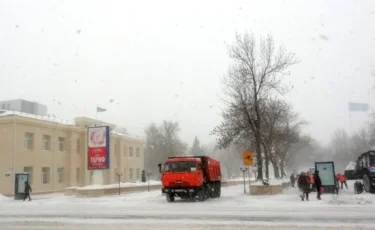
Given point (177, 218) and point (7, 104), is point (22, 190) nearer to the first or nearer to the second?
point (177, 218)

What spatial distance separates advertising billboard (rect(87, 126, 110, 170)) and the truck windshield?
14.3m

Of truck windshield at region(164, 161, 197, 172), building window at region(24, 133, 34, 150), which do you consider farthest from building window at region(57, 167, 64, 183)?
truck windshield at region(164, 161, 197, 172)

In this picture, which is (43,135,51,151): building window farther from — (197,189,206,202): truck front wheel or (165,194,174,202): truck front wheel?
(197,189,206,202): truck front wheel

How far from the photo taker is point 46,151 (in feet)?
154

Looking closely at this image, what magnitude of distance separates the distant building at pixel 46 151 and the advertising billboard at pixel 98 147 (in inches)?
336

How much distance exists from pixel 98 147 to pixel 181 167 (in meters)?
15.5

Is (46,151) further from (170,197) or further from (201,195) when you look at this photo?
(201,195)

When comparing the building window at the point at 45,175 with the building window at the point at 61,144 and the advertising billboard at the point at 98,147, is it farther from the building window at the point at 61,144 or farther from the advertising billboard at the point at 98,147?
the advertising billboard at the point at 98,147

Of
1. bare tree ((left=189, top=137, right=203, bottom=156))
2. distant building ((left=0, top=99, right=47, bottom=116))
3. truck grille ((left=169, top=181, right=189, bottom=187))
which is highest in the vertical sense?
distant building ((left=0, top=99, right=47, bottom=116))

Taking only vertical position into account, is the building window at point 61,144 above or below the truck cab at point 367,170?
above

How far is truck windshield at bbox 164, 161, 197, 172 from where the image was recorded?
25.6 metres

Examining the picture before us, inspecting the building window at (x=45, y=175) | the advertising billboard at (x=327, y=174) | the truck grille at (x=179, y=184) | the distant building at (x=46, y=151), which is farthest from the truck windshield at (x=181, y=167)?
the building window at (x=45, y=175)

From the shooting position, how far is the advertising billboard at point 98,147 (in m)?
38.8

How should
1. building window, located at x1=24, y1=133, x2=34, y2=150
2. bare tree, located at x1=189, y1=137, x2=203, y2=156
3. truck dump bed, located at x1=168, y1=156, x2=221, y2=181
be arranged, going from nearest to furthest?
1. truck dump bed, located at x1=168, y1=156, x2=221, y2=181
2. building window, located at x1=24, y1=133, x2=34, y2=150
3. bare tree, located at x1=189, y1=137, x2=203, y2=156
